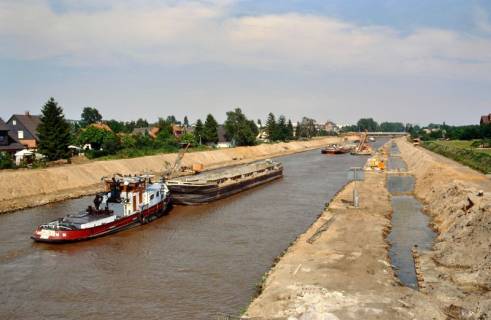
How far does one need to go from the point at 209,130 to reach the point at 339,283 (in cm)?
9373

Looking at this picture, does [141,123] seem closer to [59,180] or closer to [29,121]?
[29,121]

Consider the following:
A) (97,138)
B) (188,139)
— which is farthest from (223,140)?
(97,138)

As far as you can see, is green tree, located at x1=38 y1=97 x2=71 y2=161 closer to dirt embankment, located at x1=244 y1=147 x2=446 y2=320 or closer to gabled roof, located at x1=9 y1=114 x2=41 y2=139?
gabled roof, located at x1=9 y1=114 x2=41 y2=139

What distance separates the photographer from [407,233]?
3006cm

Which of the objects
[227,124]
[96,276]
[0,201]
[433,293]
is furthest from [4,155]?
[227,124]

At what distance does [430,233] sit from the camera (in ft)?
98.8

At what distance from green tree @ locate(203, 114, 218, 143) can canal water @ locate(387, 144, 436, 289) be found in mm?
66672

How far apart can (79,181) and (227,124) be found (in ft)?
247

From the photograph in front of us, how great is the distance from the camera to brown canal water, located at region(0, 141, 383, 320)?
18.7m

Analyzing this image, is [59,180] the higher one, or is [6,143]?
[6,143]

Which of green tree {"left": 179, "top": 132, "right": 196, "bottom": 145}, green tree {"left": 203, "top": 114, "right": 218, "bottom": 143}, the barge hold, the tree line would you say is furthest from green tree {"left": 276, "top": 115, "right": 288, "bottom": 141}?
the barge hold

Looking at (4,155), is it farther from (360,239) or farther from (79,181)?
(360,239)

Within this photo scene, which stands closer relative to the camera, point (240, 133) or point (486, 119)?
point (240, 133)

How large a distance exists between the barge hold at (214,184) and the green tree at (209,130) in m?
49.0
